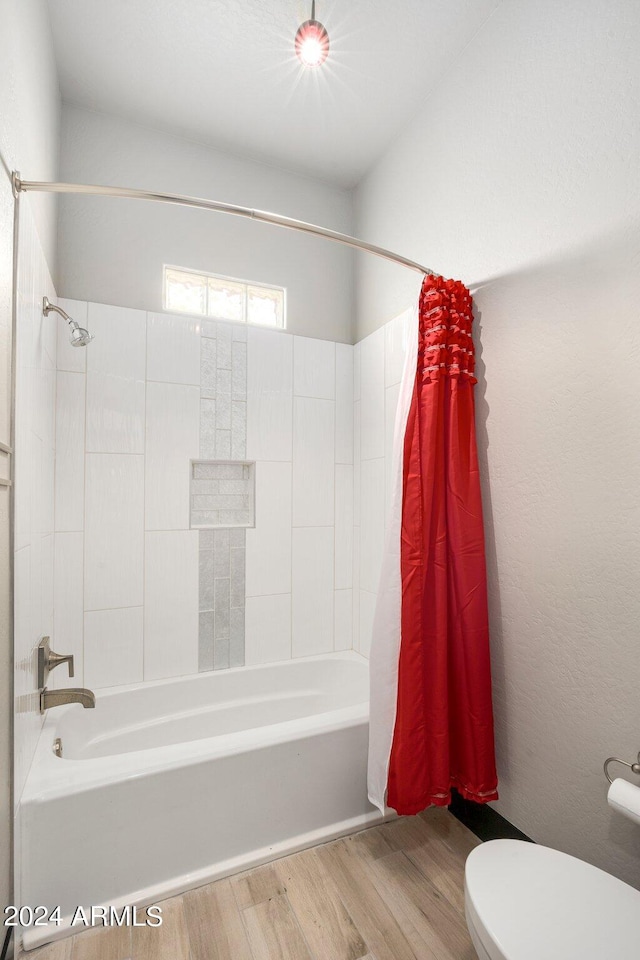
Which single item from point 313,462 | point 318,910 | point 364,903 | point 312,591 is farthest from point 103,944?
point 313,462

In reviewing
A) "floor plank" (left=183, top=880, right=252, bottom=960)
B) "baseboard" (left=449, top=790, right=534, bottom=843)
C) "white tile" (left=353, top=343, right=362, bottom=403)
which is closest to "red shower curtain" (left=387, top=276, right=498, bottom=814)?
"baseboard" (left=449, top=790, right=534, bottom=843)

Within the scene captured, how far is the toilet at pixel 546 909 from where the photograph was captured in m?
0.89

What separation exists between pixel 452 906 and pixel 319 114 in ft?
10.1

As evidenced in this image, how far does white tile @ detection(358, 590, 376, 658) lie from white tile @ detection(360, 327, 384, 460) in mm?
739

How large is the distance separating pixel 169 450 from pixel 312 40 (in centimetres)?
162

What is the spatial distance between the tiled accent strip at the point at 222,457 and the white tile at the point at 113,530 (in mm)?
307

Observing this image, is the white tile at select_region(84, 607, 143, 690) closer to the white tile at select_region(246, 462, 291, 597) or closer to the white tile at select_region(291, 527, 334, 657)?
the white tile at select_region(246, 462, 291, 597)

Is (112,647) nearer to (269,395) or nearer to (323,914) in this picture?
(323,914)

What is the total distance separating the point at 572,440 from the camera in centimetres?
137

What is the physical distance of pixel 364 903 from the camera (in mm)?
1398

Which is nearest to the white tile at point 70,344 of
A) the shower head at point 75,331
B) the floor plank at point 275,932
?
the shower head at point 75,331

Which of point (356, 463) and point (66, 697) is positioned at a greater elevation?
point (356, 463)

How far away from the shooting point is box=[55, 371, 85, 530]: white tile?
1.95 metres

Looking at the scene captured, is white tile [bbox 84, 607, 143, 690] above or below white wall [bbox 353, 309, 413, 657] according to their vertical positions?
below
